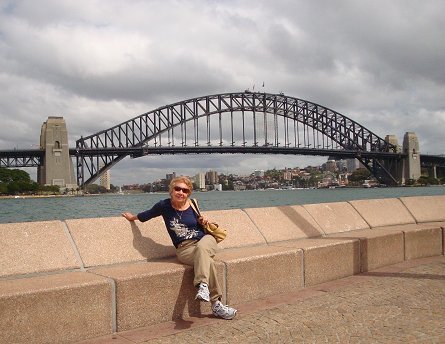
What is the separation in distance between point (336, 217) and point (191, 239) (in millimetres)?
2467

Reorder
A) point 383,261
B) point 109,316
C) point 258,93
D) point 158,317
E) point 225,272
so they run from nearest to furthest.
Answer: point 109,316, point 158,317, point 225,272, point 383,261, point 258,93

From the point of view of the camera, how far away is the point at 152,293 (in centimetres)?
302

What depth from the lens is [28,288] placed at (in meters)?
2.59

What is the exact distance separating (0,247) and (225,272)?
1.50 m

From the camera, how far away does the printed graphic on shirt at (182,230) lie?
344cm

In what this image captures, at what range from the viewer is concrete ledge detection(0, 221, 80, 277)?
300cm

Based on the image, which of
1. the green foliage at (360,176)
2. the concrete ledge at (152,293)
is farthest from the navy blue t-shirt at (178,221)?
the green foliage at (360,176)

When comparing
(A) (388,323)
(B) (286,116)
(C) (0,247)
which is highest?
(B) (286,116)

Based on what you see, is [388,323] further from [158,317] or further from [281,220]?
[281,220]

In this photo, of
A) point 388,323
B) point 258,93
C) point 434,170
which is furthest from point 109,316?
point 434,170

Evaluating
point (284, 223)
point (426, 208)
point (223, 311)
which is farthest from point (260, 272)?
point (426, 208)

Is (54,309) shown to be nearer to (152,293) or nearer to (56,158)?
(152,293)

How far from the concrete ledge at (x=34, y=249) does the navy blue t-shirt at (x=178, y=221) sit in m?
0.60

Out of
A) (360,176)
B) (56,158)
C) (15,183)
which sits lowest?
(15,183)
